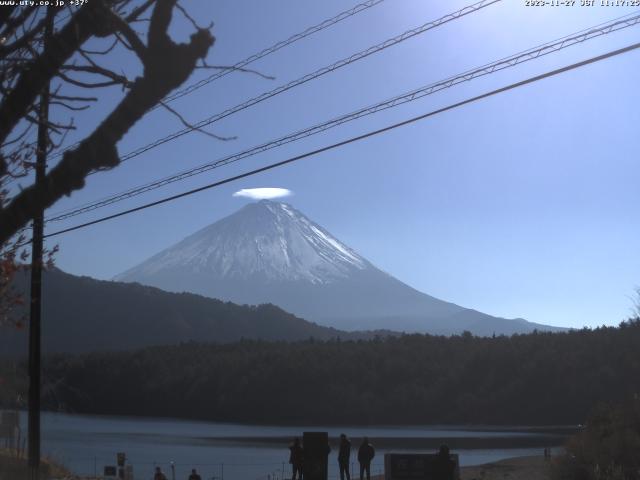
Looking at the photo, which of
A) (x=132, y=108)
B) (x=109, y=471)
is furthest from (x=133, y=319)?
(x=132, y=108)

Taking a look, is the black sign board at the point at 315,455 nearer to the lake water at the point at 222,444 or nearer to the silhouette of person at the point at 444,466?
the silhouette of person at the point at 444,466

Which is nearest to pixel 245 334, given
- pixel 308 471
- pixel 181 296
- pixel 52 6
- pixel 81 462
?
pixel 181 296

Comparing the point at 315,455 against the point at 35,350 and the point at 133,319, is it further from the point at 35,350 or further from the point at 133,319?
the point at 133,319

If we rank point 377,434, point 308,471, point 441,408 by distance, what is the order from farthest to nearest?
point 441,408 < point 377,434 < point 308,471

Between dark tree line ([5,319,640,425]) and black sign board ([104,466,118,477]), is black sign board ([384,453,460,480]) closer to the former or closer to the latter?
black sign board ([104,466,118,477])

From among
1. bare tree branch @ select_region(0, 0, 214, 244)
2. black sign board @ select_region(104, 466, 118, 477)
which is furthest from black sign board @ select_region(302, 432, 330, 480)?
bare tree branch @ select_region(0, 0, 214, 244)

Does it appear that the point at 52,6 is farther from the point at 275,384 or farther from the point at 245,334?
the point at 245,334

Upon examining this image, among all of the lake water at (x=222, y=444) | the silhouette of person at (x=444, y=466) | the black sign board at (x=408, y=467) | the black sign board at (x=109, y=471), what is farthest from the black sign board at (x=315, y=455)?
the lake water at (x=222, y=444)
